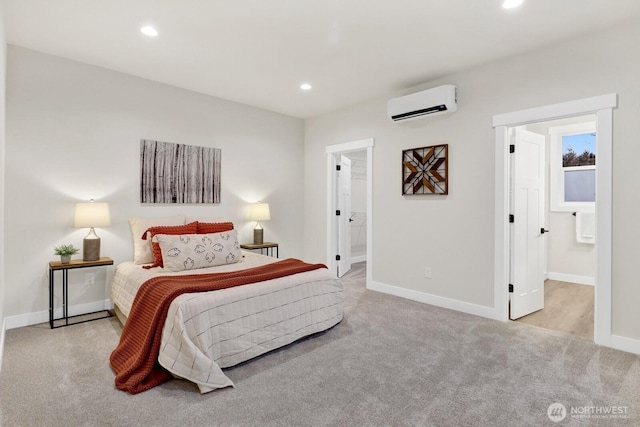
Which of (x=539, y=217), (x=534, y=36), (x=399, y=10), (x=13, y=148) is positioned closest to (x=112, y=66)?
(x=13, y=148)

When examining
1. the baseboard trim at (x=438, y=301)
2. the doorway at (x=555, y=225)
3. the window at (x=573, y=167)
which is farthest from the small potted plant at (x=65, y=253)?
the window at (x=573, y=167)

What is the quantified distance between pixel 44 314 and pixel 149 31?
2.80 m

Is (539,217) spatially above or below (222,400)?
above

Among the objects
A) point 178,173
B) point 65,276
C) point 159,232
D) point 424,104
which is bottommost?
point 65,276

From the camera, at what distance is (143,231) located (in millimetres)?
3646

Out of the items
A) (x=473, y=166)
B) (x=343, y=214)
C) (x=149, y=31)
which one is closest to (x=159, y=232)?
(x=149, y=31)

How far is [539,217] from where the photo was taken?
376cm

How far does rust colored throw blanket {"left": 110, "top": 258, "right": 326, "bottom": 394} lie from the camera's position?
2.17 m

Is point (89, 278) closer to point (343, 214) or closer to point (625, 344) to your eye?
point (343, 214)

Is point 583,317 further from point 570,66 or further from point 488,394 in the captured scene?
point 570,66

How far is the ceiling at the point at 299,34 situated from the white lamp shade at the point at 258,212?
1.62 meters

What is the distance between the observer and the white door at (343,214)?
5293mm

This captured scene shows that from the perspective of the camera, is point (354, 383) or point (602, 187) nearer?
point (354, 383)

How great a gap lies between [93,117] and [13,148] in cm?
73
